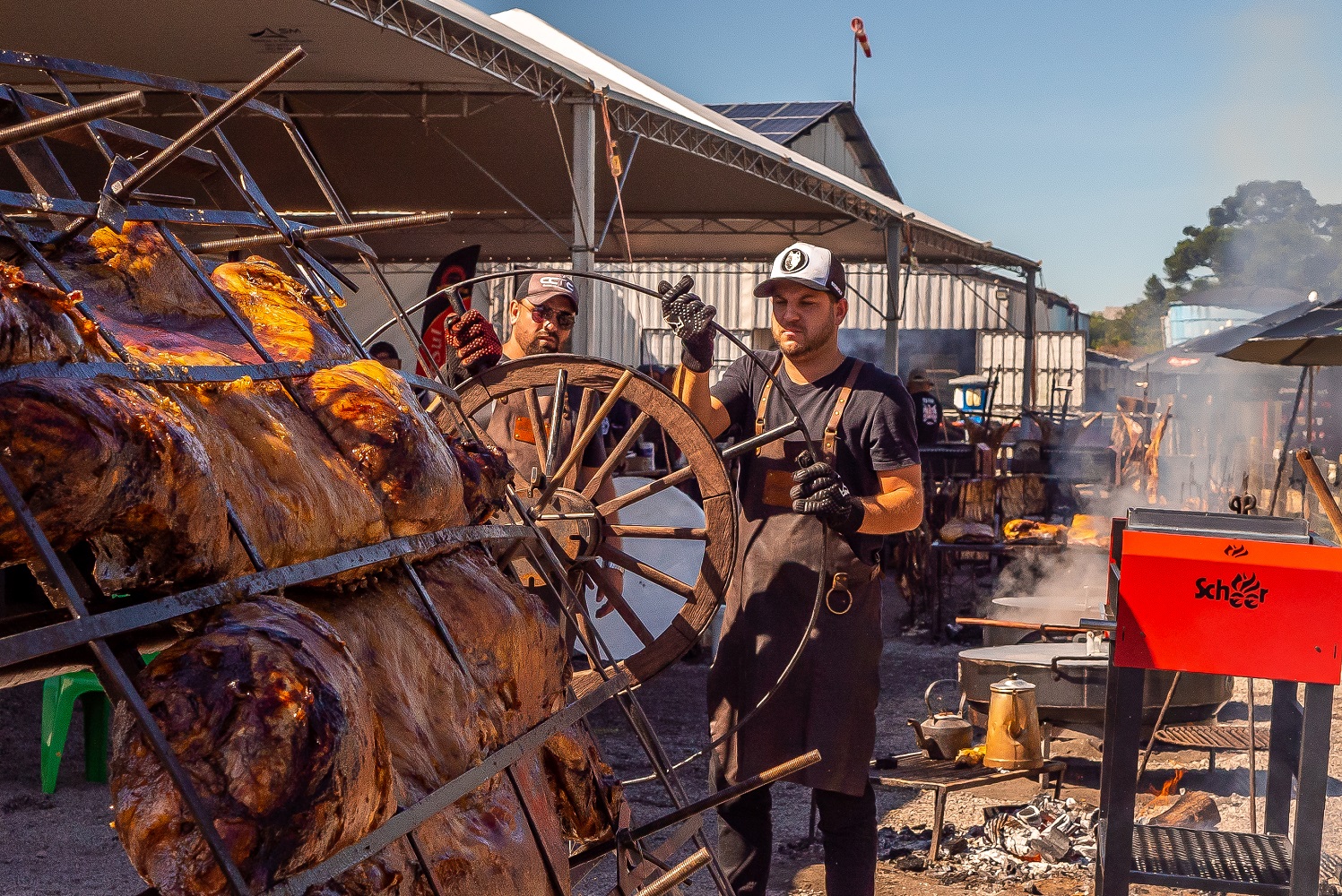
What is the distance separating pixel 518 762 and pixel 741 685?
120 centimetres

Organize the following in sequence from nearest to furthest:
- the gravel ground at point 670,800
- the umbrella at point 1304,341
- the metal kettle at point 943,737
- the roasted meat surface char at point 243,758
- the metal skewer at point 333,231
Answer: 1. the roasted meat surface char at point 243,758
2. the metal skewer at point 333,231
3. the gravel ground at point 670,800
4. the metal kettle at point 943,737
5. the umbrella at point 1304,341

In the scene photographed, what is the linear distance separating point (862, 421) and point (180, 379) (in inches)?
82.3

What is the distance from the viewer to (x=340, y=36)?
845 centimetres

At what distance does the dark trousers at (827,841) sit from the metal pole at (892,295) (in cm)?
1115

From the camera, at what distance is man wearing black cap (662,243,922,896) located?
335 centimetres

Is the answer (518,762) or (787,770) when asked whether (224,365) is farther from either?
(787,770)

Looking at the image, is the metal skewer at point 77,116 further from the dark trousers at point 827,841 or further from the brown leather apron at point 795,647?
the dark trousers at point 827,841

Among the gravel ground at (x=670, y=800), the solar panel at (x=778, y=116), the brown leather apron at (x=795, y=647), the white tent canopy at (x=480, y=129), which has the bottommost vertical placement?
the gravel ground at (x=670, y=800)

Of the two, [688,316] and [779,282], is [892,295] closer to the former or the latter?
[779,282]

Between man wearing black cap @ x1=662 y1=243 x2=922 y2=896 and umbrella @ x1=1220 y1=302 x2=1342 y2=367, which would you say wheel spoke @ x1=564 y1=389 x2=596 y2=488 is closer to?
man wearing black cap @ x1=662 y1=243 x2=922 y2=896

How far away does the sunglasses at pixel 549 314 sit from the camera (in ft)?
14.2

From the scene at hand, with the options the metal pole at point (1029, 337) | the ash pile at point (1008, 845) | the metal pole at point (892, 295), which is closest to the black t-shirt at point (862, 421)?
the ash pile at point (1008, 845)

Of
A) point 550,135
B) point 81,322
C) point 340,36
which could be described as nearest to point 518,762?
point 81,322

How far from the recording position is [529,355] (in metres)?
4.15
